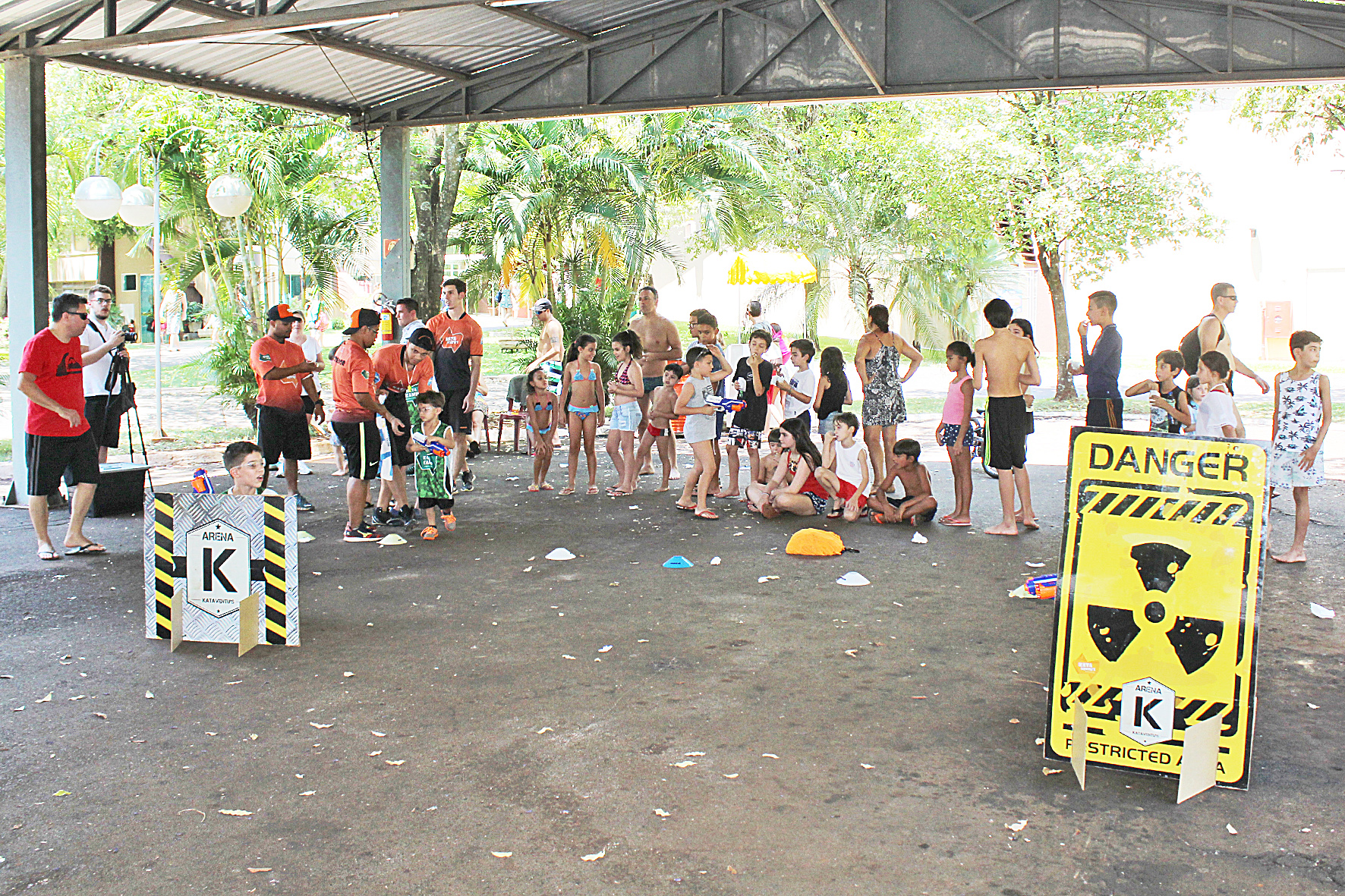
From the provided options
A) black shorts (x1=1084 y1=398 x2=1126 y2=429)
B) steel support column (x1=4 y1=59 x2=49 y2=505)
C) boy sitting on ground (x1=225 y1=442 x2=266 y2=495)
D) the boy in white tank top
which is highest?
steel support column (x1=4 y1=59 x2=49 y2=505)

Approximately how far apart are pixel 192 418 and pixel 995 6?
13.1m

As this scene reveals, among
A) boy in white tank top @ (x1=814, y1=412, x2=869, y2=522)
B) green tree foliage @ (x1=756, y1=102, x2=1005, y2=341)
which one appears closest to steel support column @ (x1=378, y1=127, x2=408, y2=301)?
boy in white tank top @ (x1=814, y1=412, x2=869, y2=522)

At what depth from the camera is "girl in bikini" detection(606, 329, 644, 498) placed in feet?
35.3

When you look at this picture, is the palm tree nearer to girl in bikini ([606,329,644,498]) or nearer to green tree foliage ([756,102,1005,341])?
green tree foliage ([756,102,1005,341])

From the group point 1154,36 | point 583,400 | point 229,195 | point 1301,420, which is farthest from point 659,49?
point 1301,420

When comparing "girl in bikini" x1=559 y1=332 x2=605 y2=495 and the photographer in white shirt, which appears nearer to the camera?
the photographer in white shirt

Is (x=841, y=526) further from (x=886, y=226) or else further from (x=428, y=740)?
(x=886, y=226)

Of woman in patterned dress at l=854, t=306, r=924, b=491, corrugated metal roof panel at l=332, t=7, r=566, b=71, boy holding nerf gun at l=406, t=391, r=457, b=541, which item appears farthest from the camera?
corrugated metal roof panel at l=332, t=7, r=566, b=71

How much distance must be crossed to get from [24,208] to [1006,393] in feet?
27.4

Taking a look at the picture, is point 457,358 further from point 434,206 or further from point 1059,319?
point 1059,319

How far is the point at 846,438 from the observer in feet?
32.0

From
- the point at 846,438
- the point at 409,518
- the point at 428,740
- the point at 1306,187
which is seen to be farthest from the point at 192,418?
the point at 1306,187

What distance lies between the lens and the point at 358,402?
8.58 m

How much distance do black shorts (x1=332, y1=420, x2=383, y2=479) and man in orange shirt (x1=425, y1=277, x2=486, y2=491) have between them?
206cm
